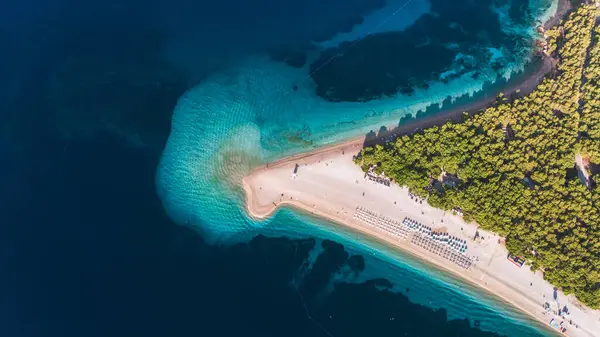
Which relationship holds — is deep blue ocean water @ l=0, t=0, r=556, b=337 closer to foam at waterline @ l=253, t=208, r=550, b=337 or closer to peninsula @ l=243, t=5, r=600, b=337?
foam at waterline @ l=253, t=208, r=550, b=337

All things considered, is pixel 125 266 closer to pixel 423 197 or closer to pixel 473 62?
pixel 423 197

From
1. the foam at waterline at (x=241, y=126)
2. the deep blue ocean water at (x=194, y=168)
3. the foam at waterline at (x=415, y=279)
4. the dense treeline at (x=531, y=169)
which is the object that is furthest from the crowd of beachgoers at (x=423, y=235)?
the foam at waterline at (x=241, y=126)

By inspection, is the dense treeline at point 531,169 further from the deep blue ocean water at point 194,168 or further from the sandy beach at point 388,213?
the deep blue ocean water at point 194,168

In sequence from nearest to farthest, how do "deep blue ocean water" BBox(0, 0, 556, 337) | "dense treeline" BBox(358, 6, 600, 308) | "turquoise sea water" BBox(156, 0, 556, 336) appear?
"deep blue ocean water" BBox(0, 0, 556, 337), "dense treeline" BBox(358, 6, 600, 308), "turquoise sea water" BBox(156, 0, 556, 336)

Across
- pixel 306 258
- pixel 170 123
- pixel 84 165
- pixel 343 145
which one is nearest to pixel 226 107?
pixel 170 123

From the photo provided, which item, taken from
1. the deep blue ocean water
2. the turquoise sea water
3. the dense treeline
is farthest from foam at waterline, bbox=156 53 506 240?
the dense treeline

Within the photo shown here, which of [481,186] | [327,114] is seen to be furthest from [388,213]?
[327,114]
